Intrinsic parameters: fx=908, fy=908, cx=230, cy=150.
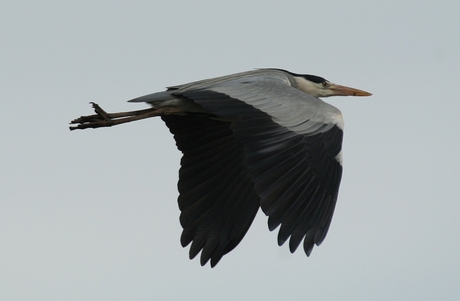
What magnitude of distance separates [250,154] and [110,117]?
215 centimetres

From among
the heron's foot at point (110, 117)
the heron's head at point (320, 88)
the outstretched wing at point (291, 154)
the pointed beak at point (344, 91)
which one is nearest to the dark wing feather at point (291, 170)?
the outstretched wing at point (291, 154)

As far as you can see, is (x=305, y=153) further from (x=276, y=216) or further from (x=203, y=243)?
(x=203, y=243)

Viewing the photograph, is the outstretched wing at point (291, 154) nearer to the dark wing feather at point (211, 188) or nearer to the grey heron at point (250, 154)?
the grey heron at point (250, 154)

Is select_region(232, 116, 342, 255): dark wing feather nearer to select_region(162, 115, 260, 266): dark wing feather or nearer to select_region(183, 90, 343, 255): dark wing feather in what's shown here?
select_region(183, 90, 343, 255): dark wing feather

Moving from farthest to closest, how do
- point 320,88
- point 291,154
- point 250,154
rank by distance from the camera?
point 320,88, point 291,154, point 250,154

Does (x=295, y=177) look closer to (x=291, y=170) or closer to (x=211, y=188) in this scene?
(x=291, y=170)

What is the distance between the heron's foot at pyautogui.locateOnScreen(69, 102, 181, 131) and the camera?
8930mm

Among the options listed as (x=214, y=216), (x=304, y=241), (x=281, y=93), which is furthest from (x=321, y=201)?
(x=214, y=216)

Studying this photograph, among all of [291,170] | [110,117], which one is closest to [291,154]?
[291,170]

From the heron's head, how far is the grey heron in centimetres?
2

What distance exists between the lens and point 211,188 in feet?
29.9

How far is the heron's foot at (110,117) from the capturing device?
8930 millimetres

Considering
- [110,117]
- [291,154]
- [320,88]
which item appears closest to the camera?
[291,154]

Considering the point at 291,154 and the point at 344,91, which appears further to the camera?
the point at 344,91
